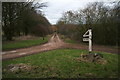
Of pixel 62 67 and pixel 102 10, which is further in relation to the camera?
pixel 102 10

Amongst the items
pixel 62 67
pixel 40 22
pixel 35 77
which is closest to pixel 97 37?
pixel 62 67

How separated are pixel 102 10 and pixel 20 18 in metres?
5.86

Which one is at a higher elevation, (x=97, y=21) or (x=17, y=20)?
(x=17, y=20)

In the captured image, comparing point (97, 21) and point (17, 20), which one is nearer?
point (97, 21)

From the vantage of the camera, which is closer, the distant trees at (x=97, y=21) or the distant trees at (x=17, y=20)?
the distant trees at (x=97, y=21)

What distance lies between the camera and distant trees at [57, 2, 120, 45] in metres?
6.18

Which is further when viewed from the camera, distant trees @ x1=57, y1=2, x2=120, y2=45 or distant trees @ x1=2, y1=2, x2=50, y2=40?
distant trees @ x1=2, y1=2, x2=50, y2=40

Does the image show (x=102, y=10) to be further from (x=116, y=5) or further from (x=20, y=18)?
(x=20, y=18)

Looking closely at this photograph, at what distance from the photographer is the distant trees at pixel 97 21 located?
618 centimetres

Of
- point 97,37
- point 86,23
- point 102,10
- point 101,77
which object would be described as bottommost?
point 101,77

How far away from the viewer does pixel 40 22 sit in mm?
7246

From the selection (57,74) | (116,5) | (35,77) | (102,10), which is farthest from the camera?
(102,10)

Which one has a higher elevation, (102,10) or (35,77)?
(102,10)

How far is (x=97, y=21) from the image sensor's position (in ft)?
20.1
